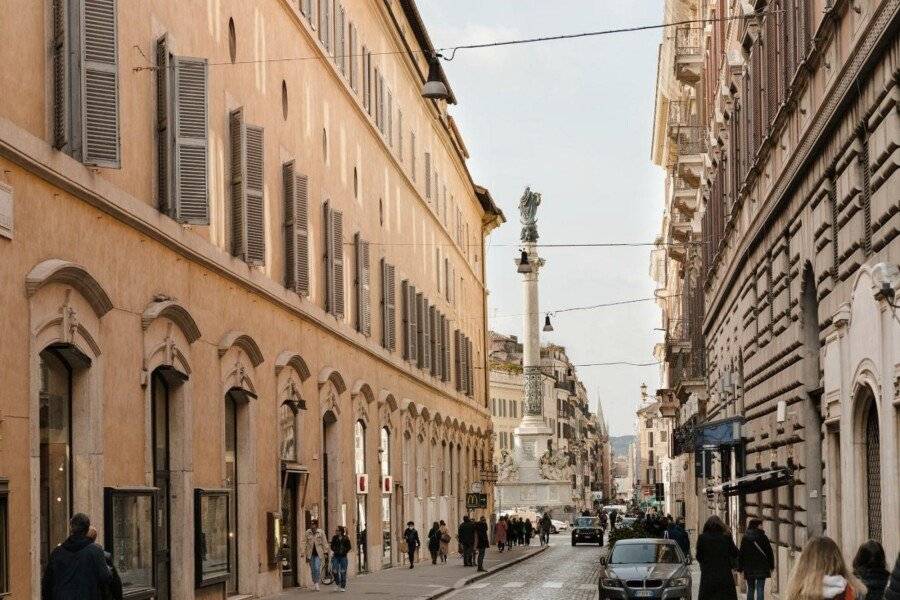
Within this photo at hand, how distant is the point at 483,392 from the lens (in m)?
73.2

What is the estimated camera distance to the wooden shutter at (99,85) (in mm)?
18578

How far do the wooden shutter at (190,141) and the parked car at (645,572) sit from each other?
9322 millimetres

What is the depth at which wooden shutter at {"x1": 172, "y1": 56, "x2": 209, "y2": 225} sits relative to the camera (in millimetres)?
22469

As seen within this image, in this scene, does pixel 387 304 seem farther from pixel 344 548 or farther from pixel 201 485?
pixel 201 485

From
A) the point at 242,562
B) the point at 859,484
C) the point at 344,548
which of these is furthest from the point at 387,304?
the point at 859,484

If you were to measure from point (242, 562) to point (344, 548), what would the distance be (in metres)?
5.70

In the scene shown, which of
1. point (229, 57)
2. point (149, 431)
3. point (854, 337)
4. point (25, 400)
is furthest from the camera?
point (229, 57)

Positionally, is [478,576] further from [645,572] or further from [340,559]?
[645,572]

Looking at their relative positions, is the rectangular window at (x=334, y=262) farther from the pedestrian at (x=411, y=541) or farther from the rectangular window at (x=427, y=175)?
the rectangular window at (x=427, y=175)

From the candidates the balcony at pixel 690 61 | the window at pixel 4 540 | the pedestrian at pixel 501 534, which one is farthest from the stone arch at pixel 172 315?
the pedestrian at pixel 501 534

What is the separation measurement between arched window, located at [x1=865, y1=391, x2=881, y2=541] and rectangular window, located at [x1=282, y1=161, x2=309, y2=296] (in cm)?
1364

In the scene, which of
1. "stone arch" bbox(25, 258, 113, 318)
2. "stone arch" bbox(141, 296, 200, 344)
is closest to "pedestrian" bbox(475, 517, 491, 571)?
"stone arch" bbox(141, 296, 200, 344)

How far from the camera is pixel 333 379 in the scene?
3562cm

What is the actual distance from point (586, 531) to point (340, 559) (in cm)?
4261
